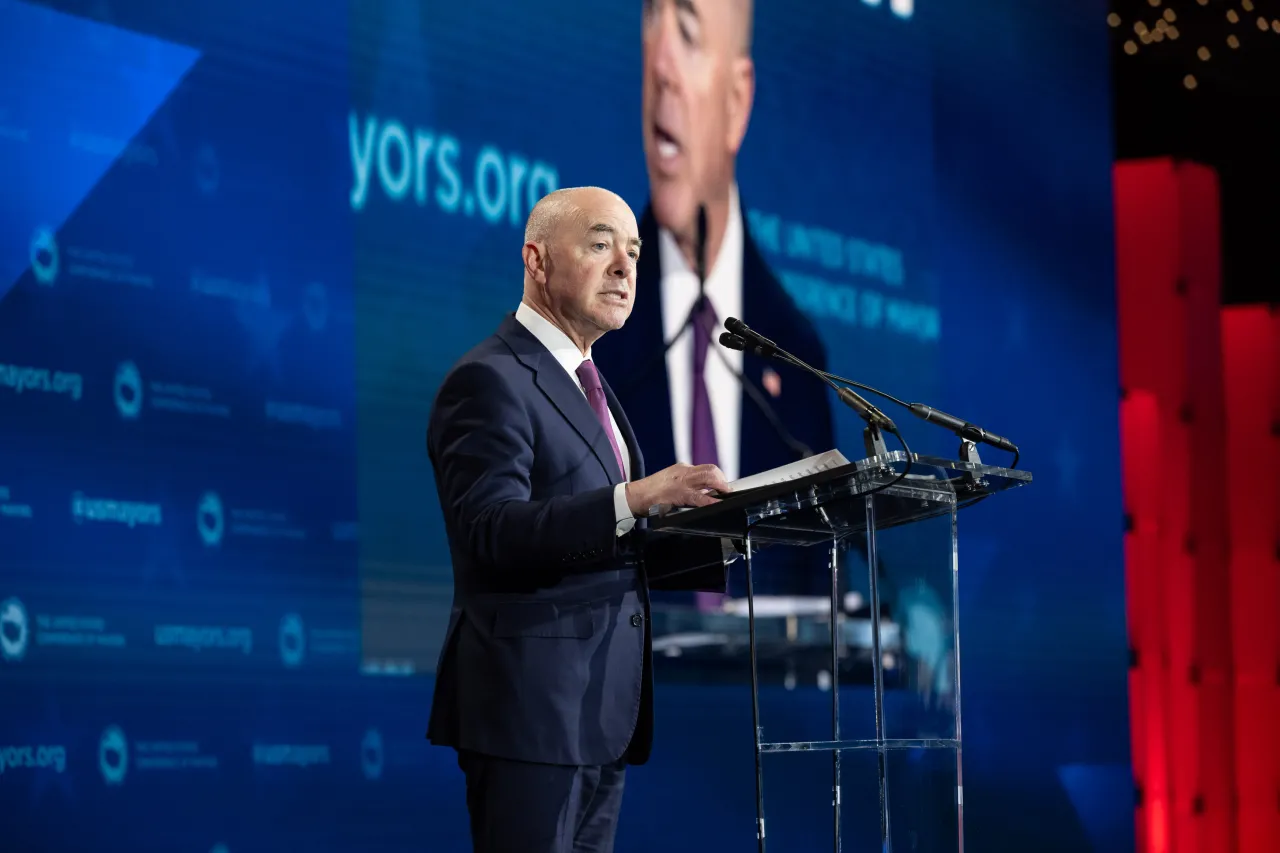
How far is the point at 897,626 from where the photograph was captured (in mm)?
2357

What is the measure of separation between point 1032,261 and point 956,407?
0.88 meters

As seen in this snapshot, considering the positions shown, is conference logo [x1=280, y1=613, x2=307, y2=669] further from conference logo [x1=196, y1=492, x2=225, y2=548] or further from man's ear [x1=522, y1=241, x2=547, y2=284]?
man's ear [x1=522, y1=241, x2=547, y2=284]

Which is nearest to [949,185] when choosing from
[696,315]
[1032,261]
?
[1032,261]

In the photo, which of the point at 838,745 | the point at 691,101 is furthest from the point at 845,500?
the point at 691,101

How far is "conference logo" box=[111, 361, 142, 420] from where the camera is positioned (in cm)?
329

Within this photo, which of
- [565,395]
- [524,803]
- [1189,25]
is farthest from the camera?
[1189,25]

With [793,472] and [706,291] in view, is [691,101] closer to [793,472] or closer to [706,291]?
[706,291]

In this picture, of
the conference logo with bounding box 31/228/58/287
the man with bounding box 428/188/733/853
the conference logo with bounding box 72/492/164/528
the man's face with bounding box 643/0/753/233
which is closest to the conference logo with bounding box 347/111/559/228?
the man's face with bounding box 643/0/753/233

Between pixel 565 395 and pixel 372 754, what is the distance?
1688 millimetres

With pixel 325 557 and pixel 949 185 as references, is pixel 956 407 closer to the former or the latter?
pixel 949 185

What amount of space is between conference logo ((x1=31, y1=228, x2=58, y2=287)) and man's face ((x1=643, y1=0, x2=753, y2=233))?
1928mm

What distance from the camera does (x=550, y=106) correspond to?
436 cm

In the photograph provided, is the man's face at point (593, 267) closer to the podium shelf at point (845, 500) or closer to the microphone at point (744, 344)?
the microphone at point (744, 344)

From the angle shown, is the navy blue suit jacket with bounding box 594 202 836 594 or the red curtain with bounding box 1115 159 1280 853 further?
the red curtain with bounding box 1115 159 1280 853
